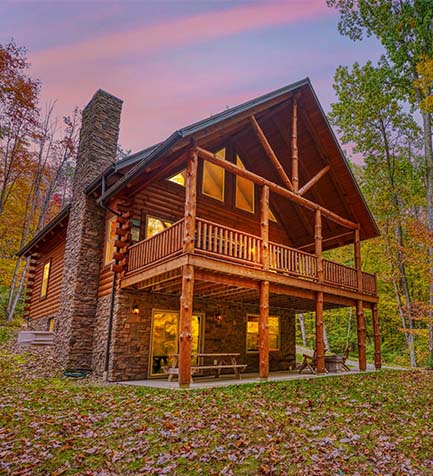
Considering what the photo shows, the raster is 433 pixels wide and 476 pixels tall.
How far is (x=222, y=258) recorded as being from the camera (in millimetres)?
8750

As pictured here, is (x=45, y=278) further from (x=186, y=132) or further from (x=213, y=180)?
(x=186, y=132)

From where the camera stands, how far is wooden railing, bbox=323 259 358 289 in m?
12.1

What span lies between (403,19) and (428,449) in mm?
18088

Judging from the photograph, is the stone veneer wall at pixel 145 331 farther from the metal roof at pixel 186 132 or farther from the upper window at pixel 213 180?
the upper window at pixel 213 180

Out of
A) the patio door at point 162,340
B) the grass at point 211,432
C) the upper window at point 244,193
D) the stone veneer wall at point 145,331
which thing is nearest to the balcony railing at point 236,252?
the stone veneer wall at point 145,331

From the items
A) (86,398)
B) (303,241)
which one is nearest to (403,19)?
(303,241)

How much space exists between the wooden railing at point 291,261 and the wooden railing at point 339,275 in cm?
75

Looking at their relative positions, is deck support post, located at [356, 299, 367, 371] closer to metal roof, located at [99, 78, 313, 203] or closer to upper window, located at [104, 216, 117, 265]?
metal roof, located at [99, 78, 313, 203]

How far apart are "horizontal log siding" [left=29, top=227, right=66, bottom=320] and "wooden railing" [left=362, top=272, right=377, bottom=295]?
1161 centimetres

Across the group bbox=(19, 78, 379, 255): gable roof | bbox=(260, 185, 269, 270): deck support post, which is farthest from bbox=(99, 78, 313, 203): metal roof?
bbox=(260, 185, 269, 270): deck support post

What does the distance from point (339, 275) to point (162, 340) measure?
21.4 feet

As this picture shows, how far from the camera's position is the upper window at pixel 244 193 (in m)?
13.8

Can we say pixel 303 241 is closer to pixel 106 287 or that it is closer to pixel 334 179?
pixel 334 179

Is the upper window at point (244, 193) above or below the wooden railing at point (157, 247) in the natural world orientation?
above
